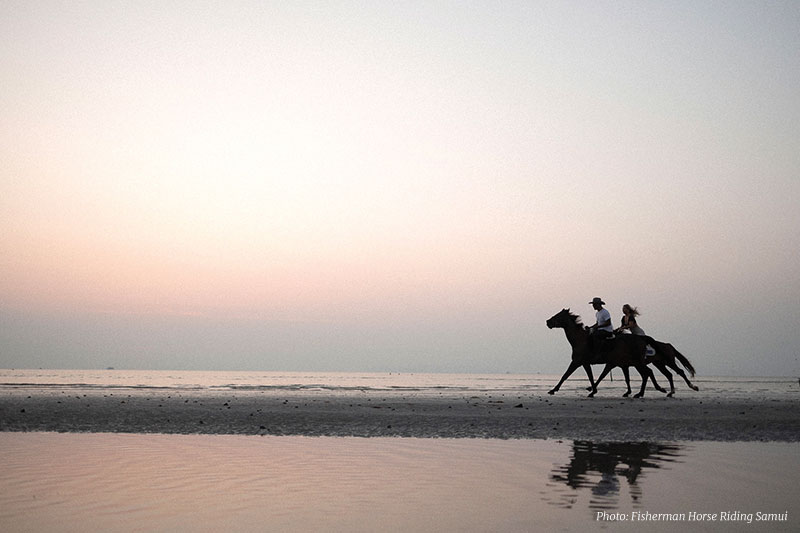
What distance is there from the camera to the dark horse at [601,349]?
85.7 ft

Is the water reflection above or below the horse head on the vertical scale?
below

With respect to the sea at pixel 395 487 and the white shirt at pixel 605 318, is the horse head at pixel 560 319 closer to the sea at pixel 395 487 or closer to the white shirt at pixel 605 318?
the white shirt at pixel 605 318

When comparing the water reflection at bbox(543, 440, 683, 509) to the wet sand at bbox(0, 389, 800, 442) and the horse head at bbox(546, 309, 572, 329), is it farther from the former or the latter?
the horse head at bbox(546, 309, 572, 329)

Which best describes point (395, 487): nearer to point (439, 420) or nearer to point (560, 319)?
point (439, 420)

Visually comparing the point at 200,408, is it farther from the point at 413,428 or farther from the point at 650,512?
the point at 650,512

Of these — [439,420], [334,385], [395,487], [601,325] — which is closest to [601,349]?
[601,325]

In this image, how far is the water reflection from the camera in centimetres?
845

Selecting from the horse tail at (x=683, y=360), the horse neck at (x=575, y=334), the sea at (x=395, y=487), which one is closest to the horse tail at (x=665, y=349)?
the horse tail at (x=683, y=360)

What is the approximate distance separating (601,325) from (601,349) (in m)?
0.90

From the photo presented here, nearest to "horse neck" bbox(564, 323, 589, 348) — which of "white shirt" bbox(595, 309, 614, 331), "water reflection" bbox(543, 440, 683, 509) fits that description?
"white shirt" bbox(595, 309, 614, 331)

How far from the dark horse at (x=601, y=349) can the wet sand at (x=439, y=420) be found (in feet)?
10.3

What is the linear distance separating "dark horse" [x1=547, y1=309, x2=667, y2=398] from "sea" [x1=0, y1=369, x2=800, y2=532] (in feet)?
38.2

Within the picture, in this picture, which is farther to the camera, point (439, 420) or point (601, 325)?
point (601, 325)

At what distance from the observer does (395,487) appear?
9297 mm
